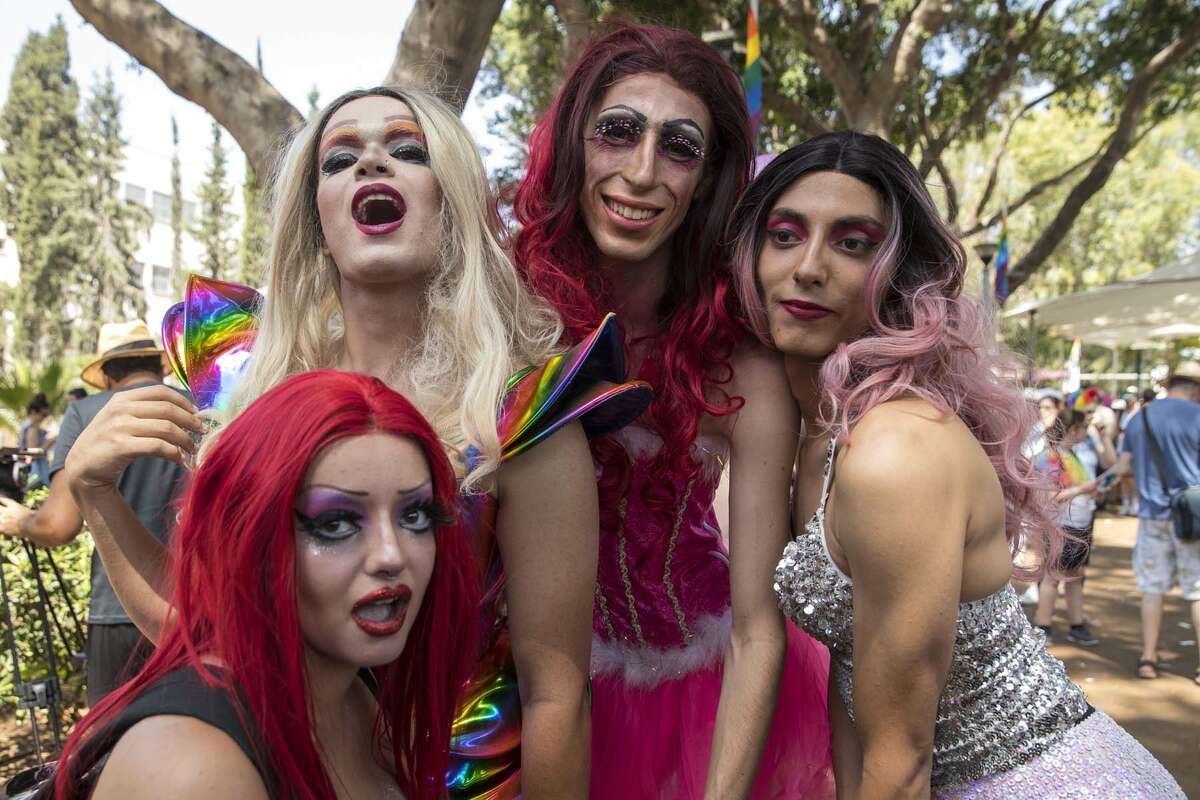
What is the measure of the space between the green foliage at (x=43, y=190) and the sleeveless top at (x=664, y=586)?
139 feet

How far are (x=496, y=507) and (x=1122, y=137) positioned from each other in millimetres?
12527

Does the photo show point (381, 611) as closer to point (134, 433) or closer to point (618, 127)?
point (134, 433)

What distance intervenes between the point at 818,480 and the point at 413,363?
2.83ft

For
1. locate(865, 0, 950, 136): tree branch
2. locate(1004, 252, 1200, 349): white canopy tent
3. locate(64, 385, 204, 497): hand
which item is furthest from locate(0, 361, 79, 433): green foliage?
locate(64, 385, 204, 497): hand

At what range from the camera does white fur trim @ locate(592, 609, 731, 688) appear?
90.4 inches

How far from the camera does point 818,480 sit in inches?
79.5

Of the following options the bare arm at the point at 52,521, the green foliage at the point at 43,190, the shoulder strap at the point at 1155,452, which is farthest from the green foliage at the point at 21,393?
the green foliage at the point at 43,190

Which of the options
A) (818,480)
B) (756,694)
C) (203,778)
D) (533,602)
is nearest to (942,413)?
(818,480)

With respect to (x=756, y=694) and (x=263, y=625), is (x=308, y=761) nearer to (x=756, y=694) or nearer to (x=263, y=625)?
(x=263, y=625)

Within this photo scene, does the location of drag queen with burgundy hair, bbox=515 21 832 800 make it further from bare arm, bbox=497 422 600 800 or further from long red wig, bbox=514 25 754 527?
bare arm, bbox=497 422 600 800

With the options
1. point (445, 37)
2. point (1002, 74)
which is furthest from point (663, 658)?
point (1002, 74)

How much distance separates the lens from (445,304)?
1915 mm

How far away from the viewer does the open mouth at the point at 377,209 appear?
6.13 ft

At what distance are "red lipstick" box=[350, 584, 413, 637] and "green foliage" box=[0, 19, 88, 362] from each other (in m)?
42.9
